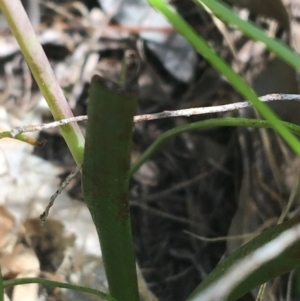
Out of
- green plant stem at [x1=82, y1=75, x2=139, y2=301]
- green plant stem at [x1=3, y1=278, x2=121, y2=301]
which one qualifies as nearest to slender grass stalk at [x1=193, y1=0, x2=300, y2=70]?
green plant stem at [x1=82, y1=75, x2=139, y2=301]

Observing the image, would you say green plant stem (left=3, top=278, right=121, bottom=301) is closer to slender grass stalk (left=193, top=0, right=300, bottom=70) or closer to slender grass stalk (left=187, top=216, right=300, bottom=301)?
slender grass stalk (left=187, top=216, right=300, bottom=301)

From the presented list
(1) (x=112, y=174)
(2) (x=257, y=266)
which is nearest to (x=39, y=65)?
(1) (x=112, y=174)

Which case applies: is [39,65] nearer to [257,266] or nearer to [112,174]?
[112,174]

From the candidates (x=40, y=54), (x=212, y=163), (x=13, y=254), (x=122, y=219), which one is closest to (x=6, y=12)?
(x=40, y=54)

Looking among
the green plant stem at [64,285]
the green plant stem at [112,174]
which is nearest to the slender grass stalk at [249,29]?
the green plant stem at [112,174]

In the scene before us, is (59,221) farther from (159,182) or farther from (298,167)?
(298,167)
